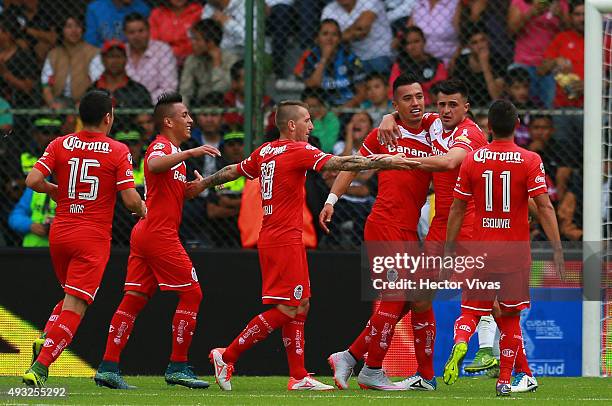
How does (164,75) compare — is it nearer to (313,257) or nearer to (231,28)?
(231,28)

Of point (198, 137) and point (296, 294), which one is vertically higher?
point (198, 137)

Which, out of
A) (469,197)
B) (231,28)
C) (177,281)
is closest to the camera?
(469,197)

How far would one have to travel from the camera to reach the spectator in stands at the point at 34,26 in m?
12.4

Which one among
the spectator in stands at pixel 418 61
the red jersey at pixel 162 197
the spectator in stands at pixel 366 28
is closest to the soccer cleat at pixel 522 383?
the red jersey at pixel 162 197

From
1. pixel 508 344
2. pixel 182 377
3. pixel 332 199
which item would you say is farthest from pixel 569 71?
pixel 182 377

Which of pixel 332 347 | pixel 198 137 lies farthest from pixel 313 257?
pixel 198 137

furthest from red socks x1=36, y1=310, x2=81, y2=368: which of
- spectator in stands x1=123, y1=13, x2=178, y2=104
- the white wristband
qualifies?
spectator in stands x1=123, y1=13, x2=178, y2=104

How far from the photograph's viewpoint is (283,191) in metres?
8.64

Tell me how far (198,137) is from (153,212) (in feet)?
9.88

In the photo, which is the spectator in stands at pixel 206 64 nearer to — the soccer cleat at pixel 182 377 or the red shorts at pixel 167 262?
the red shorts at pixel 167 262

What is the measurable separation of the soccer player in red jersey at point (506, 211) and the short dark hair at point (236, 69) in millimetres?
4141

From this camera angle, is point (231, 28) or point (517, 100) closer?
point (517, 100)

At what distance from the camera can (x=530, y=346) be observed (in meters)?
10.7

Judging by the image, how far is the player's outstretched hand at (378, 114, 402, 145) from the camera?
28.6ft
